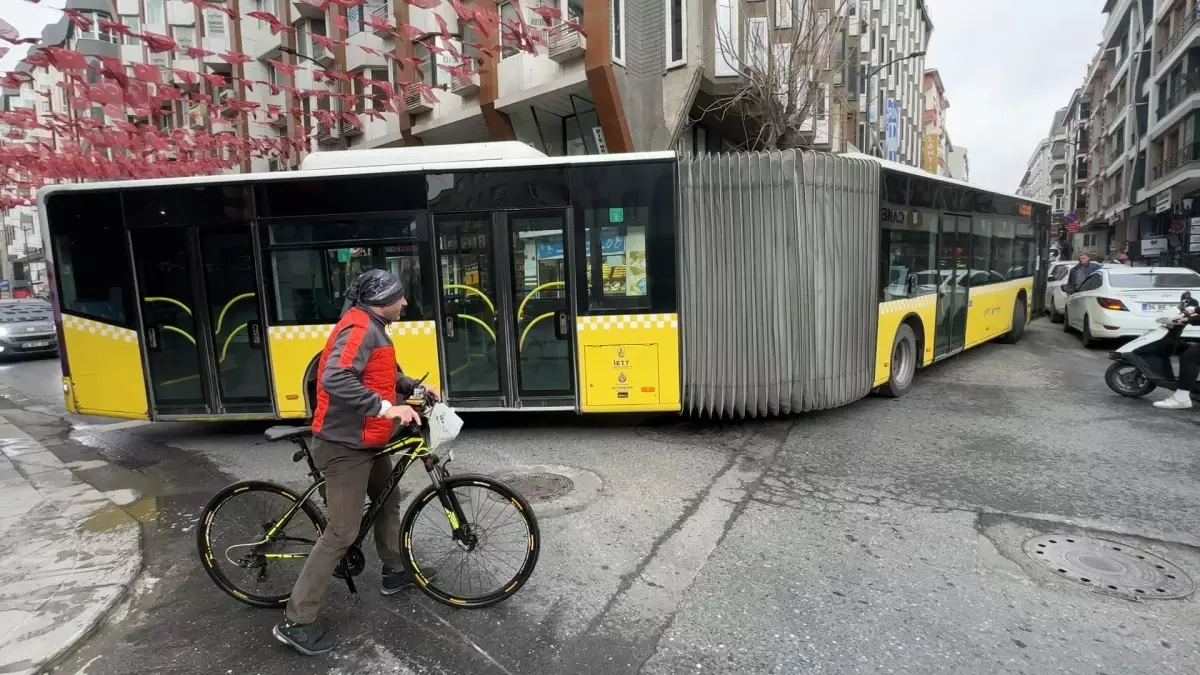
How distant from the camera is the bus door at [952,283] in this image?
899 cm

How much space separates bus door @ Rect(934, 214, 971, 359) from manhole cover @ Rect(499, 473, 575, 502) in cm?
630

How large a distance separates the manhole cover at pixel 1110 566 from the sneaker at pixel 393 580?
3710 millimetres

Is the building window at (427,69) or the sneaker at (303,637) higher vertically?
the building window at (427,69)

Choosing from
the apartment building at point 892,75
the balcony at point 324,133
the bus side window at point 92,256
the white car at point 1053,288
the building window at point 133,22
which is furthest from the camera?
the building window at point 133,22

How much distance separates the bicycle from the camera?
3.28 meters

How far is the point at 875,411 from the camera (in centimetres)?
743

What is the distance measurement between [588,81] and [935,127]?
210 feet

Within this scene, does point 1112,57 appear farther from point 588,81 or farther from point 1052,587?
point 1052,587

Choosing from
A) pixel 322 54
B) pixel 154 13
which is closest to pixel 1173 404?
pixel 322 54

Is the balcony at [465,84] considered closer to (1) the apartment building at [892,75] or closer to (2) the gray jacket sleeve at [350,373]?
(1) the apartment building at [892,75]

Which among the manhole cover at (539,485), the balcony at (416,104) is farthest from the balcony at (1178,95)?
the manhole cover at (539,485)

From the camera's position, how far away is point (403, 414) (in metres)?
2.98

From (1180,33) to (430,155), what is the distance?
39.6 meters

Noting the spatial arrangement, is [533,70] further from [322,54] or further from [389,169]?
[322,54]
